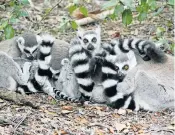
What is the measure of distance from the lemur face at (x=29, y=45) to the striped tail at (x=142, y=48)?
1026mm

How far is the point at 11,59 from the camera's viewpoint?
611cm

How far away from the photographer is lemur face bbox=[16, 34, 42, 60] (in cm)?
623

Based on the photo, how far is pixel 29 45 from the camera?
6238 mm

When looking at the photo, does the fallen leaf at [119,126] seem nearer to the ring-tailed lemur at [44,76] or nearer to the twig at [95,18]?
the ring-tailed lemur at [44,76]

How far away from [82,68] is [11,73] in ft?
3.18

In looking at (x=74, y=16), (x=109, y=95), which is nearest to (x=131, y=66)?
(x=109, y=95)

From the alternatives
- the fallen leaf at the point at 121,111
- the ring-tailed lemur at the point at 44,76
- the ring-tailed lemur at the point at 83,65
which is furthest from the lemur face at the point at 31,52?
the fallen leaf at the point at 121,111

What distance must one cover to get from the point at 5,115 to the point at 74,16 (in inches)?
156

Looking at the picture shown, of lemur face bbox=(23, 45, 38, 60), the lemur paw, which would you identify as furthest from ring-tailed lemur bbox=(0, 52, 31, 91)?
the lemur paw

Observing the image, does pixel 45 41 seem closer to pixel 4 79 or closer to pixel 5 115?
pixel 4 79

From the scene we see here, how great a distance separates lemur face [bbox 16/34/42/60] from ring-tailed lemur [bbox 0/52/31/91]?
185 millimetres

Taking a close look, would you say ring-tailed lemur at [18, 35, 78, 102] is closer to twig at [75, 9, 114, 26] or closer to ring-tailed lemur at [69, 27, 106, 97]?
ring-tailed lemur at [69, 27, 106, 97]

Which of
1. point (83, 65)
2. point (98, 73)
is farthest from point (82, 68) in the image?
point (98, 73)

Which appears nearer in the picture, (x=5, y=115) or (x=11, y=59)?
(x=5, y=115)
